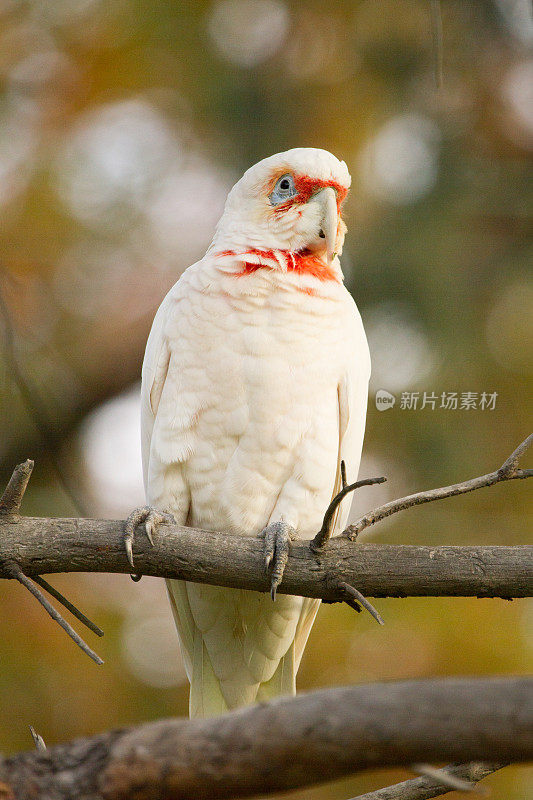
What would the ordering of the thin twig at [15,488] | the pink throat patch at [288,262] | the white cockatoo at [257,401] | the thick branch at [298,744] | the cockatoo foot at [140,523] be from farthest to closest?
the pink throat patch at [288,262], the white cockatoo at [257,401], the cockatoo foot at [140,523], the thin twig at [15,488], the thick branch at [298,744]

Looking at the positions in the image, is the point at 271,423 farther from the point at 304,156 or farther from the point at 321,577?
the point at 304,156

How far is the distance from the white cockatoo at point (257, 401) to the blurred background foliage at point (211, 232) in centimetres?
106

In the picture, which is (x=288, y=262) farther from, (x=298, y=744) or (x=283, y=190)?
(x=298, y=744)

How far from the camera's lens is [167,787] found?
3.26 ft

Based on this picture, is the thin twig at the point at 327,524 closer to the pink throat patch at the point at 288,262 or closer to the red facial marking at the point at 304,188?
the pink throat patch at the point at 288,262

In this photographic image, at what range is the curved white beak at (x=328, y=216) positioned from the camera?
2.61 meters

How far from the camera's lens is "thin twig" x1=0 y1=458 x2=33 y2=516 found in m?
1.64

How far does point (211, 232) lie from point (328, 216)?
177 centimetres

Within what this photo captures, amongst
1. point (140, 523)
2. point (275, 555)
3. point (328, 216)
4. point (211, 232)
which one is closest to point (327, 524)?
point (275, 555)

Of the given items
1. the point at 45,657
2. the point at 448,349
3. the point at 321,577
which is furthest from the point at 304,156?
the point at 45,657

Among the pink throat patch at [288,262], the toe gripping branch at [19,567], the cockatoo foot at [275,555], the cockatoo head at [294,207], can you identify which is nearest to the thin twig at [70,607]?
the toe gripping branch at [19,567]

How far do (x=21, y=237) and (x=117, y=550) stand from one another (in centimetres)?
297

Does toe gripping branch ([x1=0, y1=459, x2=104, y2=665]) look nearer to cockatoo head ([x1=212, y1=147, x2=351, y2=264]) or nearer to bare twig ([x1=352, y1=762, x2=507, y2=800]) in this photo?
bare twig ([x1=352, y1=762, x2=507, y2=800])

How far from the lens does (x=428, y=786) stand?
1.66 metres
